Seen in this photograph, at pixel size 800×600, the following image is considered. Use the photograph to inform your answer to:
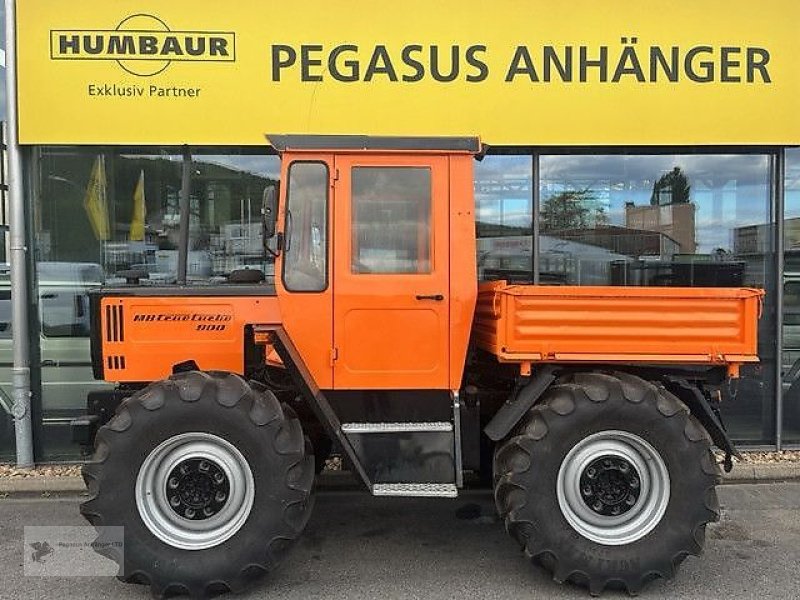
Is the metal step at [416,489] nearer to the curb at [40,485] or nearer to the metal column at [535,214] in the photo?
the metal column at [535,214]

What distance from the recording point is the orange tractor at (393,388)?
3766mm

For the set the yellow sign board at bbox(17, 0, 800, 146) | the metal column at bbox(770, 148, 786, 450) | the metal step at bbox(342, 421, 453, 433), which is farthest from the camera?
the metal column at bbox(770, 148, 786, 450)

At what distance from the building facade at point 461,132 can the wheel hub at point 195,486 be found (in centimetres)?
219

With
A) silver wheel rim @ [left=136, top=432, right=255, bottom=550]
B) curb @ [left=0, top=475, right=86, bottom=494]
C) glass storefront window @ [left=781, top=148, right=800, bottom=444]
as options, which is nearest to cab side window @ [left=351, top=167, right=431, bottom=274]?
silver wheel rim @ [left=136, top=432, right=255, bottom=550]

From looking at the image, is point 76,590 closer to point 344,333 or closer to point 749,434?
point 344,333

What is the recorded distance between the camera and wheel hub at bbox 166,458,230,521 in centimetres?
386

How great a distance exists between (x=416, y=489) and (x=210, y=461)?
1.17 metres

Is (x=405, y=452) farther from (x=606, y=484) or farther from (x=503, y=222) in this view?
(x=503, y=222)

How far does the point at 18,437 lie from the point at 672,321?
222 inches

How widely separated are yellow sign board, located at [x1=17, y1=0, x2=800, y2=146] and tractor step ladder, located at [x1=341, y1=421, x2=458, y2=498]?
3.07 metres

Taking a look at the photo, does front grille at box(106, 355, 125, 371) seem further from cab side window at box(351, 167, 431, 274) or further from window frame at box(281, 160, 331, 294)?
cab side window at box(351, 167, 431, 274)

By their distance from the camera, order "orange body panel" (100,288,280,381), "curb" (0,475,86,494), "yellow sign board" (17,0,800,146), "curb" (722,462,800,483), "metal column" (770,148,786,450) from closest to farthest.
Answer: "orange body panel" (100,288,280,381) → "curb" (0,475,86,494) → "yellow sign board" (17,0,800,146) → "curb" (722,462,800,483) → "metal column" (770,148,786,450)

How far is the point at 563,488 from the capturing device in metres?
3.91

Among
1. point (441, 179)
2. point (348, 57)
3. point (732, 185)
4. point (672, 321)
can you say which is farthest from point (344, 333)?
point (732, 185)
